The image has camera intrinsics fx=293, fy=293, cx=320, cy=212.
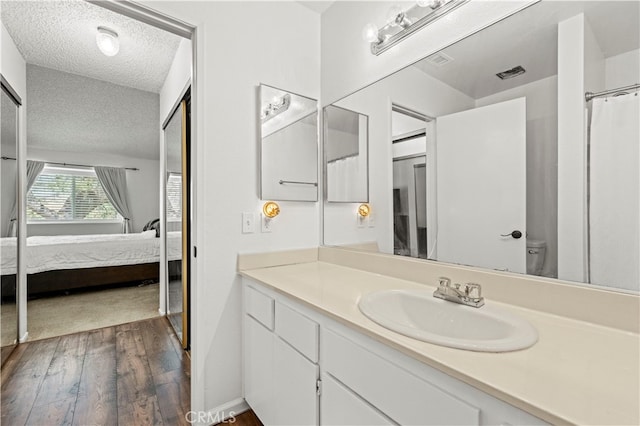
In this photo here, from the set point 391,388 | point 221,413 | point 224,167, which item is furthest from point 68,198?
point 391,388

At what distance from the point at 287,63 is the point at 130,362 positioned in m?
2.42

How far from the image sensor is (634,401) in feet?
1.70

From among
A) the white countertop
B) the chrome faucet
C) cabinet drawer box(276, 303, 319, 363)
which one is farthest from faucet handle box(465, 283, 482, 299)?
cabinet drawer box(276, 303, 319, 363)

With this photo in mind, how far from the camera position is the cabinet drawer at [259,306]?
1.38 metres

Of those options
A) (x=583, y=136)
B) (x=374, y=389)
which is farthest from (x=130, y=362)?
(x=583, y=136)

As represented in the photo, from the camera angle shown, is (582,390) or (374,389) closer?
(582,390)

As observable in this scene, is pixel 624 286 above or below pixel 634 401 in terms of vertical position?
above

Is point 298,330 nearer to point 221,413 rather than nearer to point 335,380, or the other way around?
point 335,380

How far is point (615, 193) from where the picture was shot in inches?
35.4

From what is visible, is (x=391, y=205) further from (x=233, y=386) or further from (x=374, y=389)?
(x=233, y=386)

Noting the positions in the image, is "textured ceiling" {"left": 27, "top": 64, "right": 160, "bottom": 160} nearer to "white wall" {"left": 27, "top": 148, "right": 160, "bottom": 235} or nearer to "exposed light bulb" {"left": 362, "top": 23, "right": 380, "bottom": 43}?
"white wall" {"left": 27, "top": 148, "right": 160, "bottom": 235}

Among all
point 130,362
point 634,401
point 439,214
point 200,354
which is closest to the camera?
point 634,401

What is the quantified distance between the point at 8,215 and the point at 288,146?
2.38m

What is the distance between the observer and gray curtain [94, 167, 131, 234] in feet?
20.3
